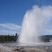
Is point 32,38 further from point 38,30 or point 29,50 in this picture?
point 29,50

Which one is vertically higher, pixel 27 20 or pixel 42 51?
pixel 27 20

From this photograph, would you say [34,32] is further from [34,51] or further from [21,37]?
[34,51]

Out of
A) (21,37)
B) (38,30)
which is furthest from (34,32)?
(21,37)

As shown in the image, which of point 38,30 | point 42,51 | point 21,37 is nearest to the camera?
point 42,51

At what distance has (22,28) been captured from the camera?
134 ft

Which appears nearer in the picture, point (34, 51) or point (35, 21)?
point (34, 51)

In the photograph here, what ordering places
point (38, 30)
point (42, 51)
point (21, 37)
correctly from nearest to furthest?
1. point (42, 51)
2. point (21, 37)
3. point (38, 30)

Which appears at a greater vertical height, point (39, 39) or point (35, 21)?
point (35, 21)

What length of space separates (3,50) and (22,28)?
18.9 meters

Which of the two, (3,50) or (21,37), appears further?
(21,37)

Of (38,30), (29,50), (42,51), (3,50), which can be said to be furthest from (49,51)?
(38,30)

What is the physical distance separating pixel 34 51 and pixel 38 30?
64.5ft

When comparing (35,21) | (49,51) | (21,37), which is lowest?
(49,51)

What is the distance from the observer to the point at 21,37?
38.2 meters
